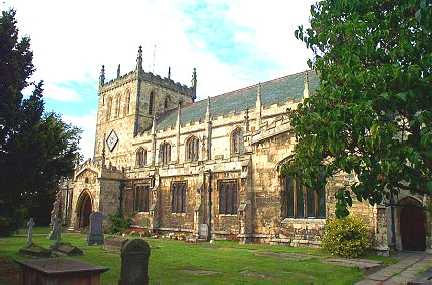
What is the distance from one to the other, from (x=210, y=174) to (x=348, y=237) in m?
11.3

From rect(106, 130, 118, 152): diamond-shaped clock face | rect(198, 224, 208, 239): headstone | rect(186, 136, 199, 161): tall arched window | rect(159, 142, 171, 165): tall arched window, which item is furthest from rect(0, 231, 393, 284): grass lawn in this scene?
rect(106, 130, 118, 152): diamond-shaped clock face

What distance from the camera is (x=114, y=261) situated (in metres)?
13.4

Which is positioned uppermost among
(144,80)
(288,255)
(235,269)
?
(144,80)

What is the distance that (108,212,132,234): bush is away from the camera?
2953 cm

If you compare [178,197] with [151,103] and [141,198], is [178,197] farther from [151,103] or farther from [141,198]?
[151,103]

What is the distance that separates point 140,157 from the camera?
46875 millimetres

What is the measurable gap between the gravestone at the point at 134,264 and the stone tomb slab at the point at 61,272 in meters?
0.96

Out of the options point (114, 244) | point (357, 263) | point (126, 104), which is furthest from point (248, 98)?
point (357, 263)

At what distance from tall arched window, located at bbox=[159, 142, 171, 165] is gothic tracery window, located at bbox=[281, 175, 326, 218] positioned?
945 inches

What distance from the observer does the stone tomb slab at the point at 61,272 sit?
7.08 m

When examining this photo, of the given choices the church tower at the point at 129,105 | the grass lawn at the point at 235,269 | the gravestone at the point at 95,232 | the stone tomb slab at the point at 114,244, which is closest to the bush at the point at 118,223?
the gravestone at the point at 95,232

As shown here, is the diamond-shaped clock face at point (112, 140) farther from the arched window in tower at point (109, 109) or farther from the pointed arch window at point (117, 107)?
the arched window in tower at point (109, 109)

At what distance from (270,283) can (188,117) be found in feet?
116

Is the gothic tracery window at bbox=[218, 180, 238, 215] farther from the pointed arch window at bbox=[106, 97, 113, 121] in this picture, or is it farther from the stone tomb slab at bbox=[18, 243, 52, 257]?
the pointed arch window at bbox=[106, 97, 113, 121]
